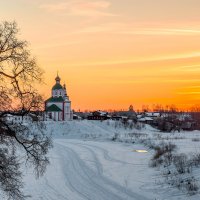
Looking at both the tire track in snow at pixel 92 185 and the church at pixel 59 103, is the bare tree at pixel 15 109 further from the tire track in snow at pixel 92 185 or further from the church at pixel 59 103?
the church at pixel 59 103

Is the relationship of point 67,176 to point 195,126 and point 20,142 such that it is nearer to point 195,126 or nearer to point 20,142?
point 20,142

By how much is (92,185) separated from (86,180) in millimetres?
2093

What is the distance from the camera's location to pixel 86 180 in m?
30.1

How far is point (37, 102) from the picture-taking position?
2145 cm

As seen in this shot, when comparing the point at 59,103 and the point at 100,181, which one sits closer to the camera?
the point at 100,181

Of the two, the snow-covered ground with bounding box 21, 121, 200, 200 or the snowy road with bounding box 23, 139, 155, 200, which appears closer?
the snow-covered ground with bounding box 21, 121, 200, 200

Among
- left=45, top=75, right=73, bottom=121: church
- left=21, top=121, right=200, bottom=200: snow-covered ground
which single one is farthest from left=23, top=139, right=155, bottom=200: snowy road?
left=45, top=75, right=73, bottom=121: church

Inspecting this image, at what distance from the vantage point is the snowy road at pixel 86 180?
2497 centimetres

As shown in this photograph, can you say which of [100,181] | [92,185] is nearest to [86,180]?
[100,181]

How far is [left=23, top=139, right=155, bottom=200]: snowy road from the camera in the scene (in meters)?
25.0

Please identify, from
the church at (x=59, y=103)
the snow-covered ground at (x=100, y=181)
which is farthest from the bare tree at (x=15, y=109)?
the church at (x=59, y=103)

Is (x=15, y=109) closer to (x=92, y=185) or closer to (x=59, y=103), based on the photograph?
(x=92, y=185)

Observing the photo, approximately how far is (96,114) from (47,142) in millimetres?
136462

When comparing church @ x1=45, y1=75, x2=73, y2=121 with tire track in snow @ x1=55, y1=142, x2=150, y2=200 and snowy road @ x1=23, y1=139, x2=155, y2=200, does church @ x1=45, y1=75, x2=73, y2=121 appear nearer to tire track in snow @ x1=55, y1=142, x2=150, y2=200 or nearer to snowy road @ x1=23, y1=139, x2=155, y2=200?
snowy road @ x1=23, y1=139, x2=155, y2=200
